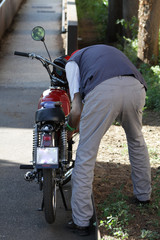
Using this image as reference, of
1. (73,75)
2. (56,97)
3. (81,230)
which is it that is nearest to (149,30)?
(56,97)

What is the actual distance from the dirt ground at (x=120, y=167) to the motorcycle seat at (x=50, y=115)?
1083 mm

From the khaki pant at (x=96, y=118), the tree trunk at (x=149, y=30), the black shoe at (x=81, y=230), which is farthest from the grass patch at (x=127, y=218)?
the tree trunk at (x=149, y=30)

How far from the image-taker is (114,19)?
21.3 m

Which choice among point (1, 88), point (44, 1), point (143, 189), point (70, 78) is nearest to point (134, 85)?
point (70, 78)

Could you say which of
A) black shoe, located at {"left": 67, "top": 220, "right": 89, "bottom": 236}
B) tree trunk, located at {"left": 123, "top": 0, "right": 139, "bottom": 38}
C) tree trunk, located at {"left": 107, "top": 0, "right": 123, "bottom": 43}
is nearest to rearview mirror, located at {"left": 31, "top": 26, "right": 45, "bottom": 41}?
black shoe, located at {"left": 67, "top": 220, "right": 89, "bottom": 236}

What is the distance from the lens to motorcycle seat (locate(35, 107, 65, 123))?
486cm

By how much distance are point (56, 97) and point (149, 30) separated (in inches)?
324

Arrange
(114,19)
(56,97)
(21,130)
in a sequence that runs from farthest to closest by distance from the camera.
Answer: (114,19) → (21,130) → (56,97)

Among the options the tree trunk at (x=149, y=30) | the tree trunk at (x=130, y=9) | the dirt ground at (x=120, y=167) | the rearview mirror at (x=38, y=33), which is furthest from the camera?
the tree trunk at (x=130, y=9)

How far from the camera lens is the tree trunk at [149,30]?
12934mm

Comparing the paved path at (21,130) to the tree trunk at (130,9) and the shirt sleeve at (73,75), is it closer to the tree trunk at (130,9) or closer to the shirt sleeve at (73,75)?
the shirt sleeve at (73,75)

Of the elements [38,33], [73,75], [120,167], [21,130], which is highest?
[38,33]

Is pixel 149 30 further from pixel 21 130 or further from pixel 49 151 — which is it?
pixel 49 151

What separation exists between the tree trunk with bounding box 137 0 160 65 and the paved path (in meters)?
2.51
